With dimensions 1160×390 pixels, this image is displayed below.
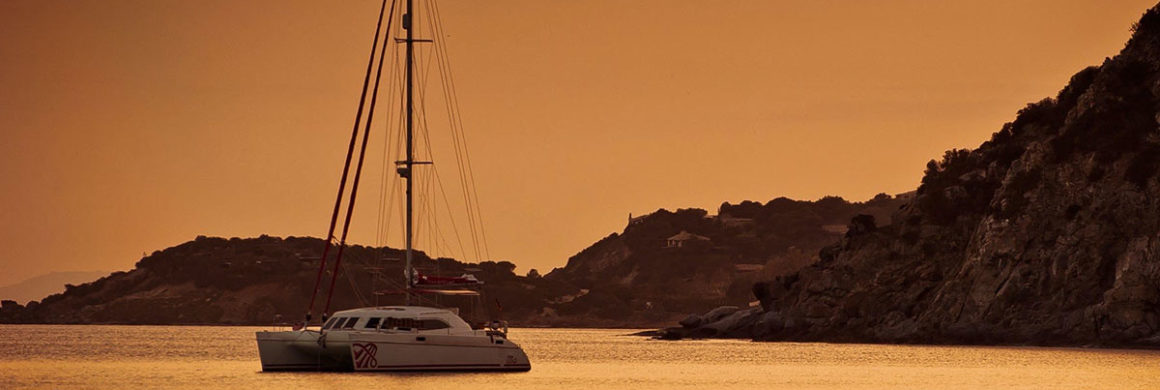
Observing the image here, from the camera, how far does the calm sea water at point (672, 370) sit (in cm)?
7588

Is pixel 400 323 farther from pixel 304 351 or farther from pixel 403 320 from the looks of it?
pixel 304 351

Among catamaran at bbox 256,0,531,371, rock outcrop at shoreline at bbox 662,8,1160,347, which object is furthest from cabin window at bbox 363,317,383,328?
rock outcrop at shoreline at bbox 662,8,1160,347

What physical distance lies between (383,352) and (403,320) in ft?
5.01

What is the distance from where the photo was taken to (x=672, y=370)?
3691 inches

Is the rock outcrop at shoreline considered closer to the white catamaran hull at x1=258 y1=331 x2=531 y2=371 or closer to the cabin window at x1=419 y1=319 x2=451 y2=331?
the white catamaran hull at x1=258 y1=331 x2=531 y2=371

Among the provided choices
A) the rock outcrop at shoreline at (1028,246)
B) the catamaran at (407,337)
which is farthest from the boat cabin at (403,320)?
the rock outcrop at shoreline at (1028,246)

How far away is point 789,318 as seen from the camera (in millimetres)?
157000

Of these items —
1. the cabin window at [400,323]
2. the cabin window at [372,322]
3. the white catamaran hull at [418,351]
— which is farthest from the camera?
the cabin window at [372,322]

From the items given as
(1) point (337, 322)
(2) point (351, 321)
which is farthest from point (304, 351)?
(2) point (351, 321)

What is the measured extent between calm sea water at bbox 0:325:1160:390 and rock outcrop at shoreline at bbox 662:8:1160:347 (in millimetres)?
5529

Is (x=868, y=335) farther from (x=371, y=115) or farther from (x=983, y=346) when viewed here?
(x=371, y=115)

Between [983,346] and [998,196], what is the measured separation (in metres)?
15.6

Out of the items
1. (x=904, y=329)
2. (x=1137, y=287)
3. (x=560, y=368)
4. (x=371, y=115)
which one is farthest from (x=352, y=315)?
(x=904, y=329)

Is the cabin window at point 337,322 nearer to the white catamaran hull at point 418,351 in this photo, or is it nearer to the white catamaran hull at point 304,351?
the white catamaran hull at point 304,351
